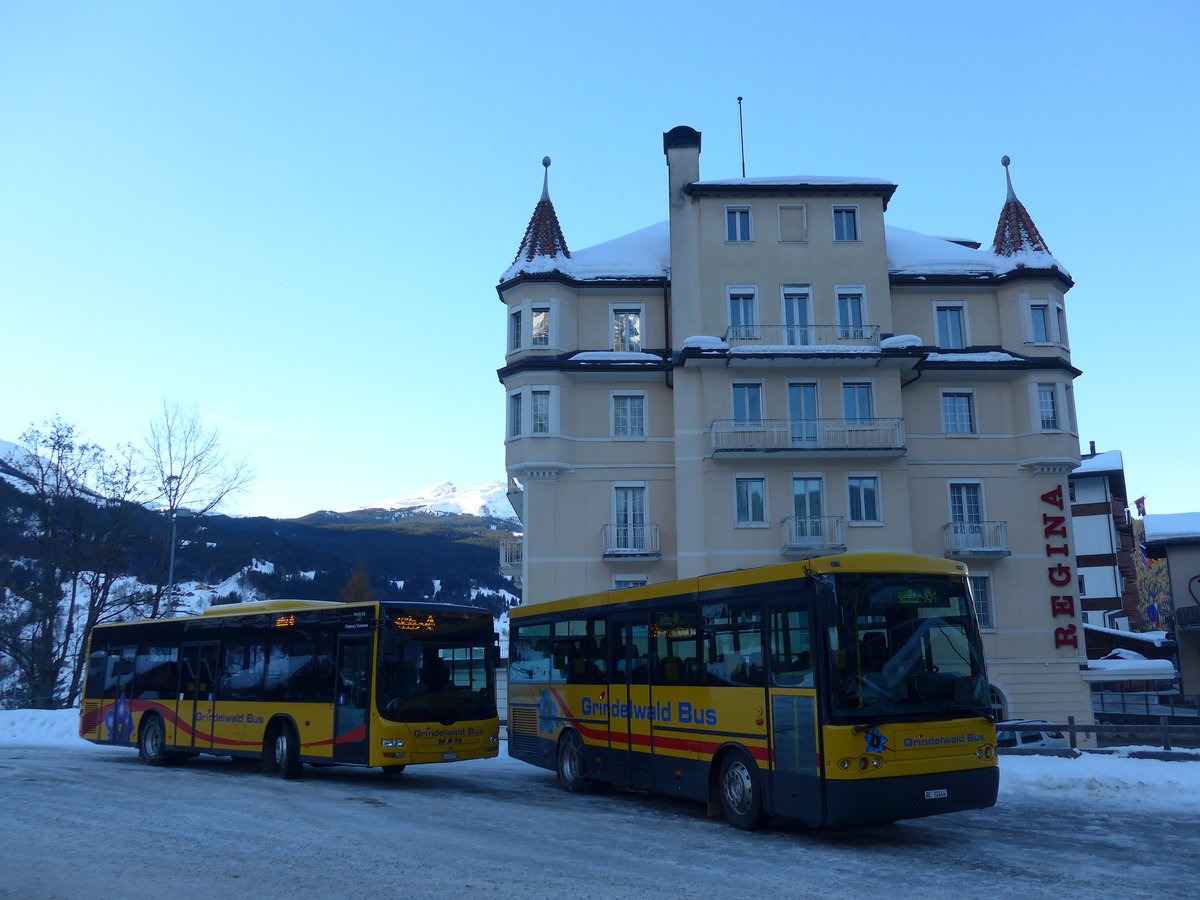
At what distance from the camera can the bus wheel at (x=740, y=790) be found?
12.1 meters

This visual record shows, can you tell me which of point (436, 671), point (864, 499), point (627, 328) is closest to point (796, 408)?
point (864, 499)

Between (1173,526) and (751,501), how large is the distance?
84.4ft

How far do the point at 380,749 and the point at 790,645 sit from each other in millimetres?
7744

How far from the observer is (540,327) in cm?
3684

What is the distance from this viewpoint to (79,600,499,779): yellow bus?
16547mm

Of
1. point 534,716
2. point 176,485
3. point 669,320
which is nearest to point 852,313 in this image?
point 669,320

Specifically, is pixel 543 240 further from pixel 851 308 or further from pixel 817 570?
pixel 817 570

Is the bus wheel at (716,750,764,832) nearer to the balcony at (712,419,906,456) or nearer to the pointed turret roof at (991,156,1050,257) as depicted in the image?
the balcony at (712,419,906,456)

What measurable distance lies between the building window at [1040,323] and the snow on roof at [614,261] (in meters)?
13.7

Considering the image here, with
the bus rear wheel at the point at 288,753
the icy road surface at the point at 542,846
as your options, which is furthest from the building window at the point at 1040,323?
the bus rear wheel at the point at 288,753

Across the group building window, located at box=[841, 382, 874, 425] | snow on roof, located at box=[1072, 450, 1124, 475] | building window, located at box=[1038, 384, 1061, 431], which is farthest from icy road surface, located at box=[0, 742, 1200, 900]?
snow on roof, located at box=[1072, 450, 1124, 475]

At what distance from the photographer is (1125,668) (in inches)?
1465

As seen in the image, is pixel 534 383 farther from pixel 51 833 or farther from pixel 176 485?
pixel 51 833

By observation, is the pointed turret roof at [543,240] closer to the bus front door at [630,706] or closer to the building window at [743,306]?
the building window at [743,306]
